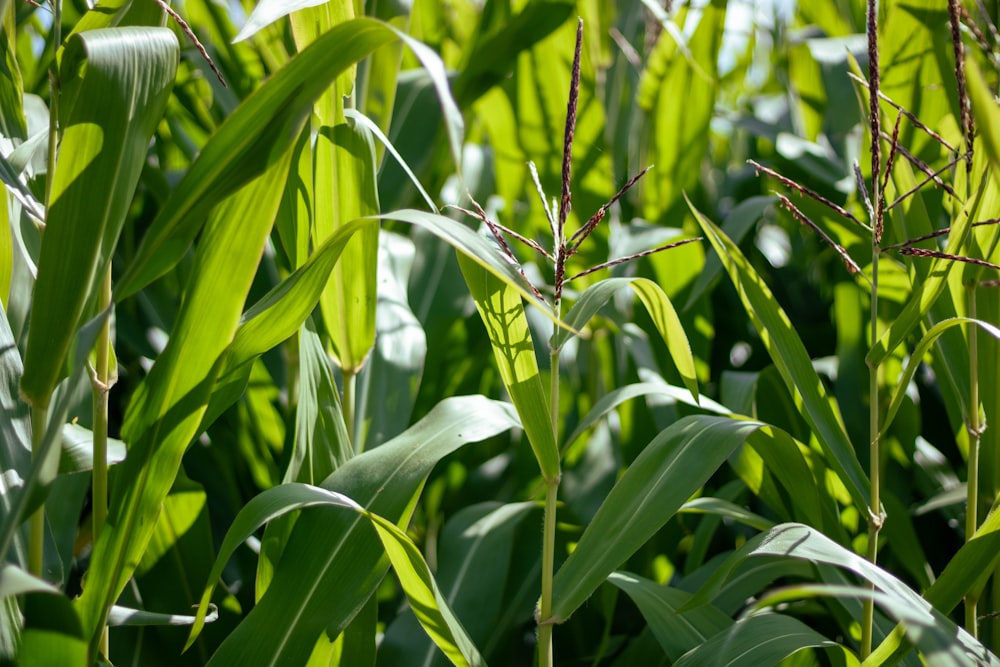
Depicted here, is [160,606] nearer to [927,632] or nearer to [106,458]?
[106,458]

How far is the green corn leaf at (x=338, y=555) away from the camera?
64 cm

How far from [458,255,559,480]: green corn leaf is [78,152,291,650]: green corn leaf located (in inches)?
6.0

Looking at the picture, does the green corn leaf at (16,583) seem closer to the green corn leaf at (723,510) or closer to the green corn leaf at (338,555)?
the green corn leaf at (338,555)

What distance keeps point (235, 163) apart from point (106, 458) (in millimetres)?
261

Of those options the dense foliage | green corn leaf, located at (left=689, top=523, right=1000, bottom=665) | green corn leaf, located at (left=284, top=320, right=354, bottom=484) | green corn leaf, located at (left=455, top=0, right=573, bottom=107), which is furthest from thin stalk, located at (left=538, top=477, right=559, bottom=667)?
green corn leaf, located at (left=455, top=0, right=573, bottom=107)

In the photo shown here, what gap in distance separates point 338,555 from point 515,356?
0.22m

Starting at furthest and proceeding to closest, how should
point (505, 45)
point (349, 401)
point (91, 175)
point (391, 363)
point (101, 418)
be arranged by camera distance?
point (505, 45), point (391, 363), point (349, 401), point (101, 418), point (91, 175)

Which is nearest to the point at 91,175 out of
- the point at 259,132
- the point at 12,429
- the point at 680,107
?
the point at 259,132

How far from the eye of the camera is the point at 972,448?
2.50 feet

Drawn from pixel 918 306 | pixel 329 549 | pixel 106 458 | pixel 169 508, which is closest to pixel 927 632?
pixel 918 306

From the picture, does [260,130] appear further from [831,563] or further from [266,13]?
[831,563]

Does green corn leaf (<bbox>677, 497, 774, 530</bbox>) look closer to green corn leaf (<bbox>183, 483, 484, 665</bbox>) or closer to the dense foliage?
the dense foliage

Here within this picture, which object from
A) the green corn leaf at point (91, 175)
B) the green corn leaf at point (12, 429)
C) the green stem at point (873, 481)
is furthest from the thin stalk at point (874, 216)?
the green corn leaf at point (12, 429)

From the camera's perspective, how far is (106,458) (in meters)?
0.63
